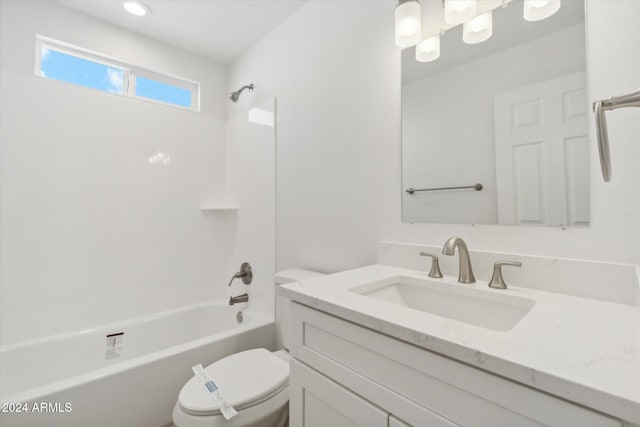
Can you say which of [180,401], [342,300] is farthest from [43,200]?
[342,300]

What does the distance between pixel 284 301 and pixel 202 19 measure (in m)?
1.95

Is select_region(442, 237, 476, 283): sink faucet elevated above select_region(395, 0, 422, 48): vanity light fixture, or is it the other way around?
select_region(395, 0, 422, 48): vanity light fixture

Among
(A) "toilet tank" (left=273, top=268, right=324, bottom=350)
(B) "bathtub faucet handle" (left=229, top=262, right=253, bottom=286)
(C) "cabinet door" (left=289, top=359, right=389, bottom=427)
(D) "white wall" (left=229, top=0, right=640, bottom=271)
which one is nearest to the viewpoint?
(C) "cabinet door" (left=289, top=359, right=389, bottom=427)

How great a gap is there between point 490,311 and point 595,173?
1.70ft

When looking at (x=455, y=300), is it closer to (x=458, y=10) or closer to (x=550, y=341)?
(x=550, y=341)

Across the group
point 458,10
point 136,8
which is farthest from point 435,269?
point 136,8

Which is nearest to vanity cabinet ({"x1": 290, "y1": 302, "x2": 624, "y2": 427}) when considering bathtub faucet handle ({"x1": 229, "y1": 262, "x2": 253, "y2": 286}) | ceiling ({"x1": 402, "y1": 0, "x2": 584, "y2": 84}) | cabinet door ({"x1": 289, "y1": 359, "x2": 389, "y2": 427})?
cabinet door ({"x1": 289, "y1": 359, "x2": 389, "y2": 427})

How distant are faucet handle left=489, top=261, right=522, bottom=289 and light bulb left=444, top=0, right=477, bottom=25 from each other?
0.94 m

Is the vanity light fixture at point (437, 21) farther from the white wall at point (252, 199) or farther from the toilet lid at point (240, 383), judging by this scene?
the toilet lid at point (240, 383)

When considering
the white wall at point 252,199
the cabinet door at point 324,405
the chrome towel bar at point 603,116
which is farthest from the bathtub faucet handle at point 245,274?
the chrome towel bar at point 603,116

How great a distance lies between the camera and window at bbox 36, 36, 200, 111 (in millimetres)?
1846

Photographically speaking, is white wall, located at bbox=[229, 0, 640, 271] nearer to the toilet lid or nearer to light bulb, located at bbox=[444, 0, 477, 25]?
light bulb, located at bbox=[444, 0, 477, 25]

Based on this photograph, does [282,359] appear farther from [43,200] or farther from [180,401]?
[43,200]

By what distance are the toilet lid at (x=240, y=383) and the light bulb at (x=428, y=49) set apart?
1525mm
